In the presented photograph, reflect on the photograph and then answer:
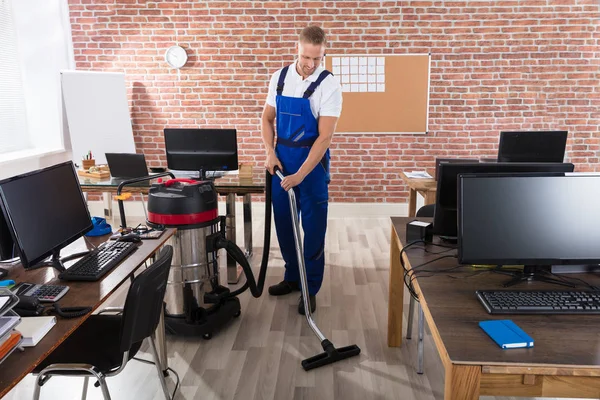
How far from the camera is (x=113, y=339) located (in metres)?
2.00

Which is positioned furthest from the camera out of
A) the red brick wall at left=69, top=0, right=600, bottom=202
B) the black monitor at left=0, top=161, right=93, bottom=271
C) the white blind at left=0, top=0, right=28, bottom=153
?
the red brick wall at left=69, top=0, right=600, bottom=202

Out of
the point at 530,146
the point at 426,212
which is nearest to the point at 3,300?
the point at 426,212

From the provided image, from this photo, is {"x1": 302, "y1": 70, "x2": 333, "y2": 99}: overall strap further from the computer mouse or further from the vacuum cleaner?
the computer mouse

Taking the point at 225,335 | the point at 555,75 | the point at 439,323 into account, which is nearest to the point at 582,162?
the point at 555,75

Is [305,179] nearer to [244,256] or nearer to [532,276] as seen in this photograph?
[244,256]

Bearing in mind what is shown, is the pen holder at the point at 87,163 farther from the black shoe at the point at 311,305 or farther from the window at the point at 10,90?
the black shoe at the point at 311,305

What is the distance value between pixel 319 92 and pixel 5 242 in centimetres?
188

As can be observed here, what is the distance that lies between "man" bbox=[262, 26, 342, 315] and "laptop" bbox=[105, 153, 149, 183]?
106 cm

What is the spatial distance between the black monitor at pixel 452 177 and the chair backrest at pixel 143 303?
1109 mm

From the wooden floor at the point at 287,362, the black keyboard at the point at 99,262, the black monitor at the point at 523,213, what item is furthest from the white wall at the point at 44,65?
the black monitor at the point at 523,213

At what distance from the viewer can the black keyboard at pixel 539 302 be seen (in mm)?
1555

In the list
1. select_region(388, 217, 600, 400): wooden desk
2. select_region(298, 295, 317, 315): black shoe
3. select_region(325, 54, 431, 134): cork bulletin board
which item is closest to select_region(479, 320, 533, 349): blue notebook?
select_region(388, 217, 600, 400): wooden desk

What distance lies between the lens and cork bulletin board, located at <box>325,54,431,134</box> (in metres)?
5.34

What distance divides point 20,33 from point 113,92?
3.40 ft
